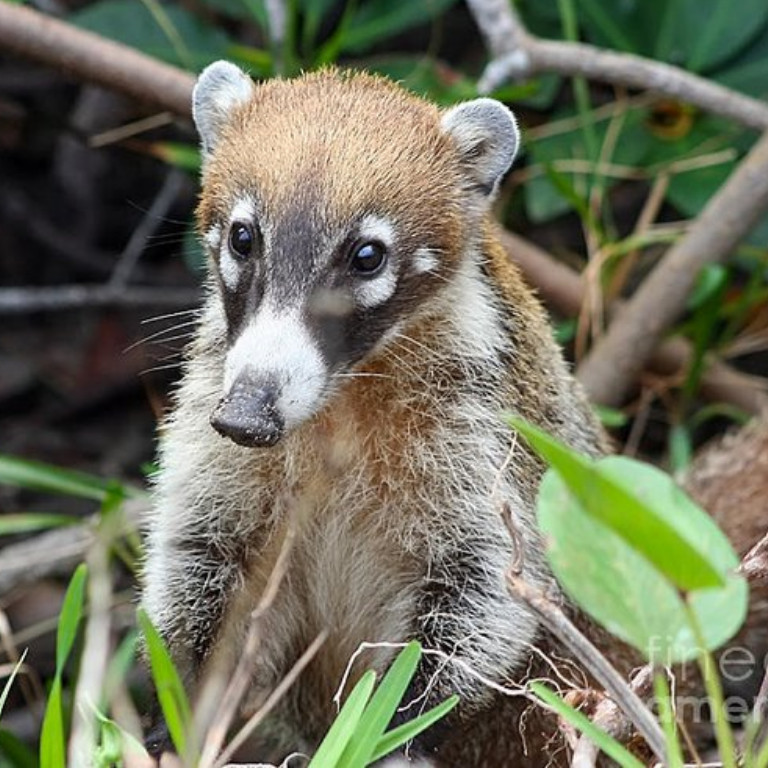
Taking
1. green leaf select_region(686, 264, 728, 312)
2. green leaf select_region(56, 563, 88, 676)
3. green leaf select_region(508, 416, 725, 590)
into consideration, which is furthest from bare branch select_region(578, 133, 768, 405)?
green leaf select_region(508, 416, 725, 590)

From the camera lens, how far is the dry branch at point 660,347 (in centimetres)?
511

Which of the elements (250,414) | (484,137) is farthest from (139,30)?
(250,414)

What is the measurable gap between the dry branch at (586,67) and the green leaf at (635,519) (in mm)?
2688

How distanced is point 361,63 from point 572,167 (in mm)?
827

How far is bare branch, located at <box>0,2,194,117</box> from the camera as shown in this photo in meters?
4.57

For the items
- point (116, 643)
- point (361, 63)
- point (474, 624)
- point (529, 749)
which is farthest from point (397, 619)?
point (361, 63)

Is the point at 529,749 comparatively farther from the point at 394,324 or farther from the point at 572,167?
the point at 572,167

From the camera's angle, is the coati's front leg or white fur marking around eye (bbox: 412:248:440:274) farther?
the coati's front leg

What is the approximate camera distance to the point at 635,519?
207 cm

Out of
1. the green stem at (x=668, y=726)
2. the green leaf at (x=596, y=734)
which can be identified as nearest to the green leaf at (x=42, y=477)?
the green leaf at (x=596, y=734)

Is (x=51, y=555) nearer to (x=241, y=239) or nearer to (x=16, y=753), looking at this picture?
(x=16, y=753)

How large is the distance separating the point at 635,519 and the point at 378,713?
0.90 meters

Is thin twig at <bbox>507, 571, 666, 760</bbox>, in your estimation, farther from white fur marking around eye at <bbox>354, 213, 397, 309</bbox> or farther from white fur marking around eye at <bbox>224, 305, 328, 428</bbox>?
white fur marking around eye at <bbox>354, 213, 397, 309</bbox>

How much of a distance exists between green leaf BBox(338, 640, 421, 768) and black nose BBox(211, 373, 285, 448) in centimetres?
45
